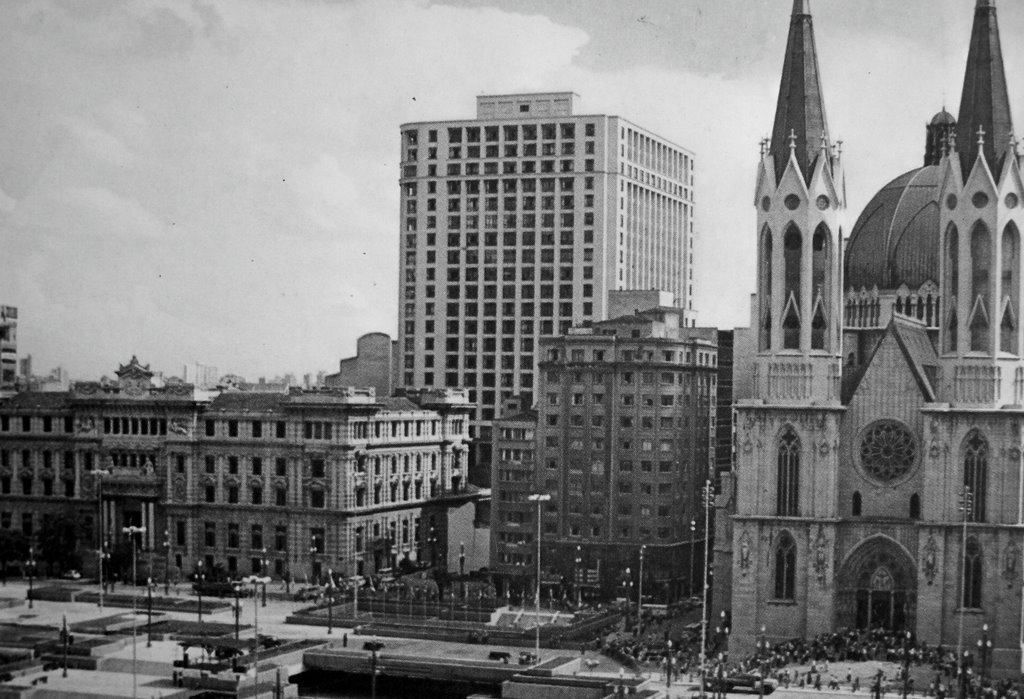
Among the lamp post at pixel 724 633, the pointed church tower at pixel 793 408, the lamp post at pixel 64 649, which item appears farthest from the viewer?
the lamp post at pixel 724 633

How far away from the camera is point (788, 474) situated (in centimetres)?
9812

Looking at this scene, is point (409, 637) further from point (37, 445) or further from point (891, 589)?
point (37, 445)

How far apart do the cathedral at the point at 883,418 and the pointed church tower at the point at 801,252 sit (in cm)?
10

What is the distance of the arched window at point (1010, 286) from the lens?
3701 inches

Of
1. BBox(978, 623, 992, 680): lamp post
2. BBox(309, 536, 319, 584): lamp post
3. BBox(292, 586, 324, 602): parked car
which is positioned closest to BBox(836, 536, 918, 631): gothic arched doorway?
BBox(978, 623, 992, 680): lamp post

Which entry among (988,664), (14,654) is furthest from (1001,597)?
(14,654)

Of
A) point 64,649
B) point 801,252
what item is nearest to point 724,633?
point 801,252

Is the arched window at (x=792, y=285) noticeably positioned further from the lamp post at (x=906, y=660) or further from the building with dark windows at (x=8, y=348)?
the building with dark windows at (x=8, y=348)

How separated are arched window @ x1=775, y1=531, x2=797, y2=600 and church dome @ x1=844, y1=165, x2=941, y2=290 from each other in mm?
23791

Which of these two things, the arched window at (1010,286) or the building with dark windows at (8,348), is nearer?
the arched window at (1010,286)

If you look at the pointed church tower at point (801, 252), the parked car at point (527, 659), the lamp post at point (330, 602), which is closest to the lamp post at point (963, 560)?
the pointed church tower at point (801, 252)

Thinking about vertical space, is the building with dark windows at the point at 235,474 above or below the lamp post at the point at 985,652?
above

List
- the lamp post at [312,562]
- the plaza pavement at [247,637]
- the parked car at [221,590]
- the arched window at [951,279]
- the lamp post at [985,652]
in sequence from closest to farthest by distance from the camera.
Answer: the plaza pavement at [247,637], the lamp post at [985,652], the arched window at [951,279], the parked car at [221,590], the lamp post at [312,562]

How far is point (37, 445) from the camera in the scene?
130250mm
